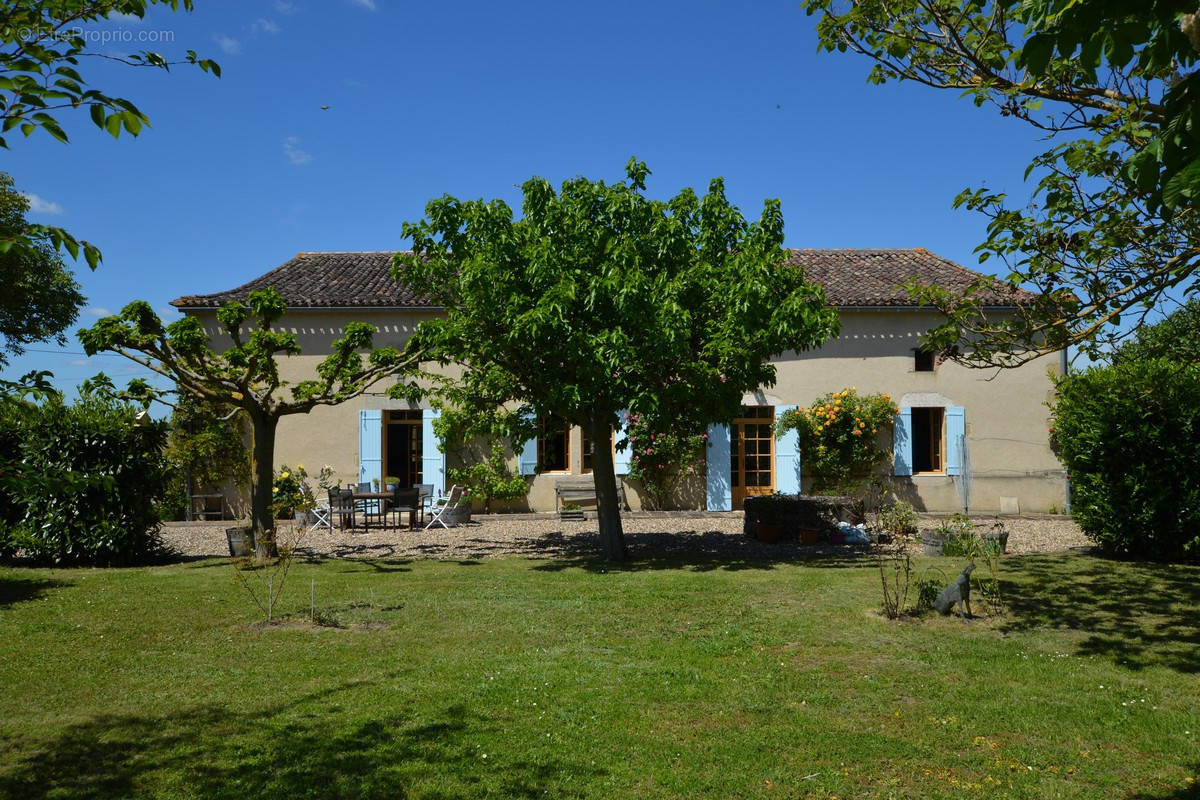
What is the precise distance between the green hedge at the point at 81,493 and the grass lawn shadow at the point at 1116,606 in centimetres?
942

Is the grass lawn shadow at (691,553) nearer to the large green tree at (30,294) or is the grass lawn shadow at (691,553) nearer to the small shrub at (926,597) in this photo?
the small shrub at (926,597)

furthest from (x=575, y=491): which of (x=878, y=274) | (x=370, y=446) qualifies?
(x=878, y=274)

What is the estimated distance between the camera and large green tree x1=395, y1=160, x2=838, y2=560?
894 cm

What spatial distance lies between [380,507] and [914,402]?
390 inches

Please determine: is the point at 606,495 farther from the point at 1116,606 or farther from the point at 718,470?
the point at 718,470

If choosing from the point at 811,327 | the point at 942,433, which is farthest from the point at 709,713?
the point at 942,433

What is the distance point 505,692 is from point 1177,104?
13.8 ft

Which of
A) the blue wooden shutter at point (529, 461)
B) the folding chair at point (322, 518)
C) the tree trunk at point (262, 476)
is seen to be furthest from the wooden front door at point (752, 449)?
the tree trunk at point (262, 476)

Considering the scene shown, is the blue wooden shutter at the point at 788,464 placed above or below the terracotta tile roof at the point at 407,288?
below

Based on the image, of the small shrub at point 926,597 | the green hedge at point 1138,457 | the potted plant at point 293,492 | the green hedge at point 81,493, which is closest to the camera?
the small shrub at point 926,597

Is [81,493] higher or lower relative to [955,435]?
lower

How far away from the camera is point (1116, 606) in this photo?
292 inches

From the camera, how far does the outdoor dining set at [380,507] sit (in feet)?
43.4

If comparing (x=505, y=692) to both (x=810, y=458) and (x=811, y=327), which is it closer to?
(x=811, y=327)
